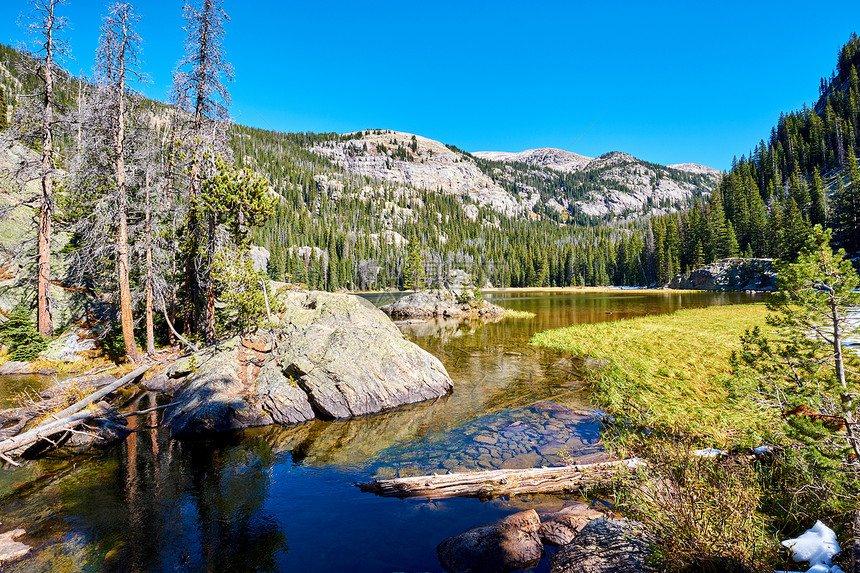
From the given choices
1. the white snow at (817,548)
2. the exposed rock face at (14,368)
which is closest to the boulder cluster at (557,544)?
the white snow at (817,548)

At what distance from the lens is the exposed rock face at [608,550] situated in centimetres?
437

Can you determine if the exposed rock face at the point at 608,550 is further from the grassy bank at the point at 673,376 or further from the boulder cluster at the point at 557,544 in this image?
the grassy bank at the point at 673,376

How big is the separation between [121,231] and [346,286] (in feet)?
346

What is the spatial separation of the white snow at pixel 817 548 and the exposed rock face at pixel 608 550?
4.29ft

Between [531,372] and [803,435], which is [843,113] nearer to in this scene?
[531,372]

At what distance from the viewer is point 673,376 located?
A: 1379cm

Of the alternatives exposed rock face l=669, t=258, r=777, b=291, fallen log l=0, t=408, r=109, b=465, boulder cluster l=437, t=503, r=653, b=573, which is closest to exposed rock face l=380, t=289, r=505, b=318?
fallen log l=0, t=408, r=109, b=465

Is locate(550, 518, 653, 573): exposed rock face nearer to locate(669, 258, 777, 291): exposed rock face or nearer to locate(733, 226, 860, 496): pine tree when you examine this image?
locate(733, 226, 860, 496): pine tree

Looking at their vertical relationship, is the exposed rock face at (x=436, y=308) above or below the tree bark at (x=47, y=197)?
below

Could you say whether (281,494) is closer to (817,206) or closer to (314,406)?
(314,406)

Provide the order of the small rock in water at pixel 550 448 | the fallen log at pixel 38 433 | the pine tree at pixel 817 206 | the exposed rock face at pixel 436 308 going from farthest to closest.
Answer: the pine tree at pixel 817 206 < the exposed rock face at pixel 436 308 < the small rock in water at pixel 550 448 < the fallen log at pixel 38 433

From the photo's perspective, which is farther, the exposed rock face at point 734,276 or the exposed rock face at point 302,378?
the exposed rock face at point 734,276

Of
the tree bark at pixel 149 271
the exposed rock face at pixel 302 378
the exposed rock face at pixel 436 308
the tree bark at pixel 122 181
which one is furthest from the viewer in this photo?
the exposed rock face at pixel 436 308

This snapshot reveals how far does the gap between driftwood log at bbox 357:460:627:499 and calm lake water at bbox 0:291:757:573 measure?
0.68 ft
